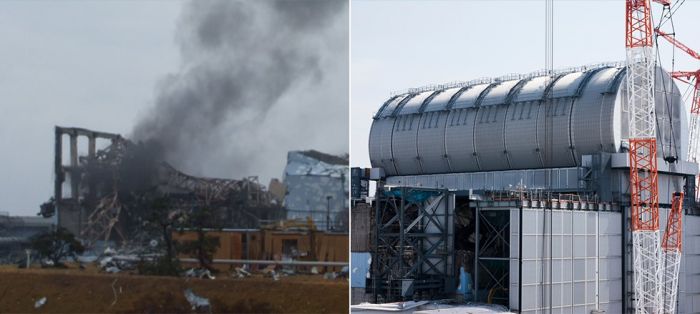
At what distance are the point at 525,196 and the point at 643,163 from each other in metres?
8.31

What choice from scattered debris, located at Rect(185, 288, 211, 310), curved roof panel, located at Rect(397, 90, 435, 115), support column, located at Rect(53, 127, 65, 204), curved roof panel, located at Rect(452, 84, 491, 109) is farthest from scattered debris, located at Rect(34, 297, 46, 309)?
curved roof panel, located at Rect(397, 90, 435, 115)

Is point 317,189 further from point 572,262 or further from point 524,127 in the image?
point 524,127

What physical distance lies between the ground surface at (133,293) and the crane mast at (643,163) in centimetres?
3534

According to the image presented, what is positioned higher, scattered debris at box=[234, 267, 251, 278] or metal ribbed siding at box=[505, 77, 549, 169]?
metal ribbed siding at box=[505, 77, 549, 169]

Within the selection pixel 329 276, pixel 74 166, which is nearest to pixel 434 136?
pixel 329 276

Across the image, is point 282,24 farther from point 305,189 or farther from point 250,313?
point 250,313

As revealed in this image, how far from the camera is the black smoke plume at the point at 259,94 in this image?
2931 cm

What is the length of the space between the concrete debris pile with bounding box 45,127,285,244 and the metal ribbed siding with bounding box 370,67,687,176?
37.7 m

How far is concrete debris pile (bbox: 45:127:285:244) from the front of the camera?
2852 centimetres

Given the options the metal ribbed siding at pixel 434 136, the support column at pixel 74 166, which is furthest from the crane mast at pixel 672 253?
the support column at pixel 74 166

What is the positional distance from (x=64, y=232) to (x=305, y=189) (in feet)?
21.5

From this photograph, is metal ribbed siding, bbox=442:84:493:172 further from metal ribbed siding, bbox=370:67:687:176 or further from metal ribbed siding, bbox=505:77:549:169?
metal ribbed siding, bbox=505:77:549:169

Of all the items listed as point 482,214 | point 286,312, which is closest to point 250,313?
point 286,312

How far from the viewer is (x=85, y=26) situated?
28016mm
